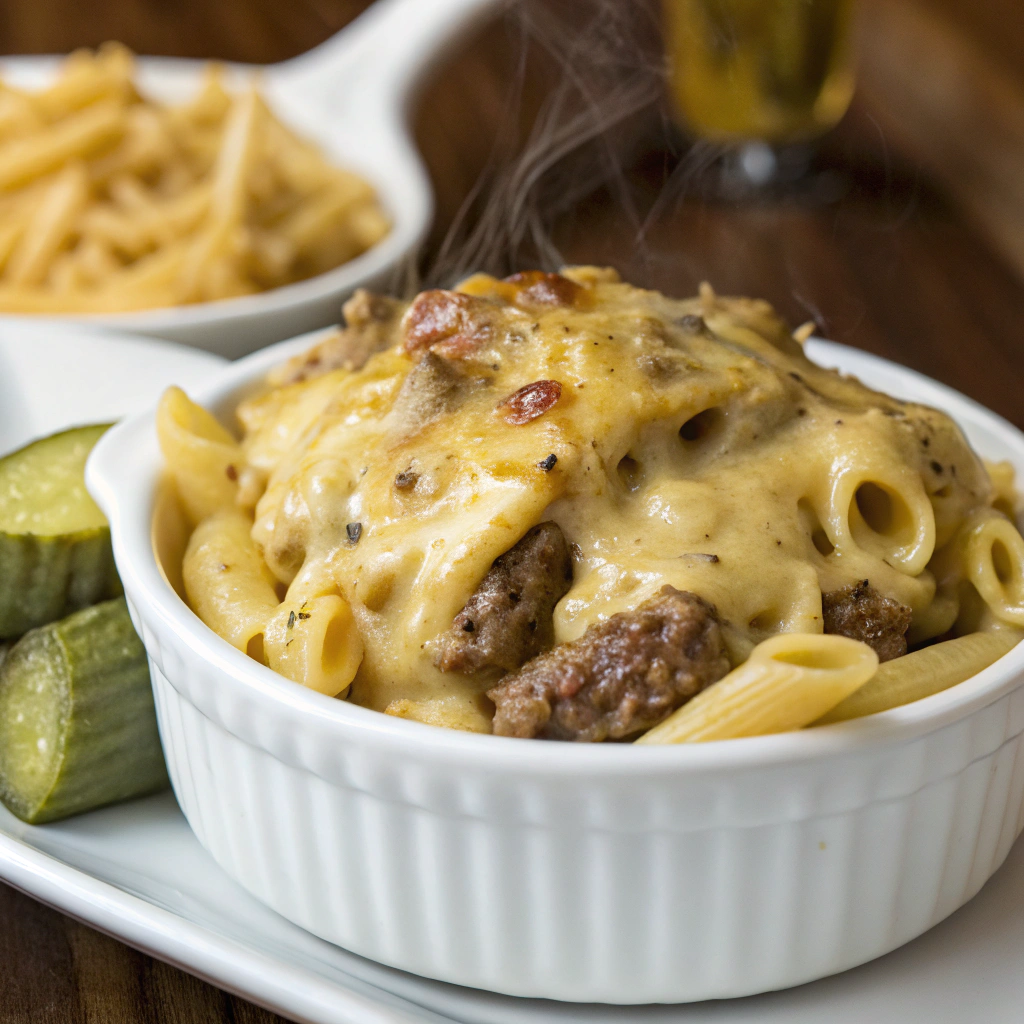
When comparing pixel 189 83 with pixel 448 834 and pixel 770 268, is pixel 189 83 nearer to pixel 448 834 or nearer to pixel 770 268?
pixel 770 268

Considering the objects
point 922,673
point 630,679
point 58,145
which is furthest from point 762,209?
point 630,679

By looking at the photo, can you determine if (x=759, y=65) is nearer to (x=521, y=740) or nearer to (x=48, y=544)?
(x=48, y=544)

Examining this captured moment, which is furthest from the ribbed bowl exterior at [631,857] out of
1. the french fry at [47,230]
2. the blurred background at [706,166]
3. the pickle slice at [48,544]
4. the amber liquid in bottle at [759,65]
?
the amber liquid in bottle at [759,65]

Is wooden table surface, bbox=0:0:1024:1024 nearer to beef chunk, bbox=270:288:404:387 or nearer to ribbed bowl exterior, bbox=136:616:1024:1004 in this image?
ribbed bowl exterior, bbox=136:616:1024:1004

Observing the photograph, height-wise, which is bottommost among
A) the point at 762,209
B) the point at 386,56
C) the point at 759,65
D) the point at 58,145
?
the point at 762,209

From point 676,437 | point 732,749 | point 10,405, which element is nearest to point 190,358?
point 10,405

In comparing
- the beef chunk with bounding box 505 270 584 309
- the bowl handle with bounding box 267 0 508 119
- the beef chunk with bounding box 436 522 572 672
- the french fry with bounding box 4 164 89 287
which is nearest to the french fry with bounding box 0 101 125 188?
the french fry with bounding box 4 164 89 287
